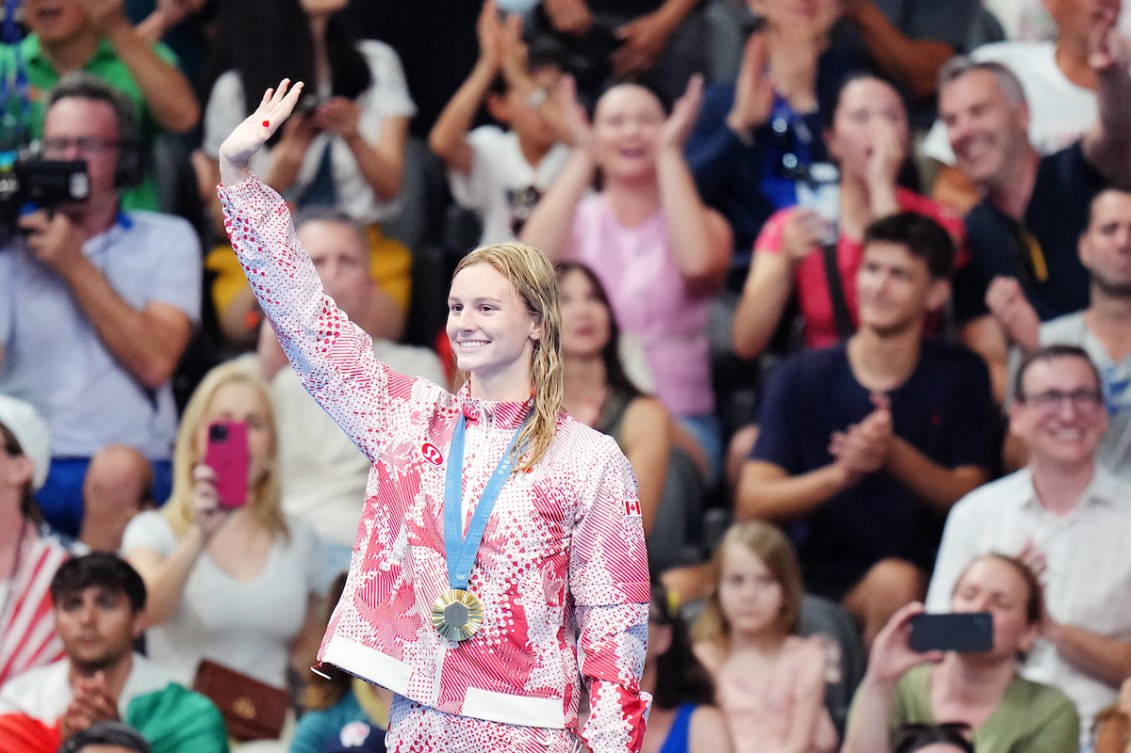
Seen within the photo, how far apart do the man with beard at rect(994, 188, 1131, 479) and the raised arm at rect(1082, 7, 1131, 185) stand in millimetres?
183

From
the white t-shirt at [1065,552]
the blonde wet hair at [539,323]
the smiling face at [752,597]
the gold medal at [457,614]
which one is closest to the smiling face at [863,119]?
the white t-shirt at [1065,552]

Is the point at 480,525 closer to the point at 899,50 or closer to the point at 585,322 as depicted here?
the point at 585,322

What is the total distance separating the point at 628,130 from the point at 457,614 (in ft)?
11.2

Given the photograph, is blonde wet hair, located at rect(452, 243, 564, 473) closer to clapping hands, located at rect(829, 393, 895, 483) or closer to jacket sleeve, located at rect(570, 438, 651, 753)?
jacket sleeve, located at rect(570, 438, 651, 753)

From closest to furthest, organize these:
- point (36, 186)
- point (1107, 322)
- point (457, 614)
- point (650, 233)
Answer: point (457, 614) → point (1107, 322) → point (36, 186) → point (650, 233)

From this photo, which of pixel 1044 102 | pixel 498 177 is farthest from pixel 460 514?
pixel 1044 102

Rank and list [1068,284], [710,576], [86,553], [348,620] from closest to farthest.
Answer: [348,620] → [86,553] → [710,576] → [1068,284]

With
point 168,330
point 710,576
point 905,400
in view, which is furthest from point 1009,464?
point 168,330

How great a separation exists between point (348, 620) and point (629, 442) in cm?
265

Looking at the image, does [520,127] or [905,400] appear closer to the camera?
[905,400]

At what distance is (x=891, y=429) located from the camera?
517 cm

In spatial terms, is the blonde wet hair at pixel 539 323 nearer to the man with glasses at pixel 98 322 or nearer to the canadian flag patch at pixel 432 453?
the canadian flag patch at pixel 432 453

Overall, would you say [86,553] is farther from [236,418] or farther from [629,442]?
[629,442]

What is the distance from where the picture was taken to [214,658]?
201 inches
